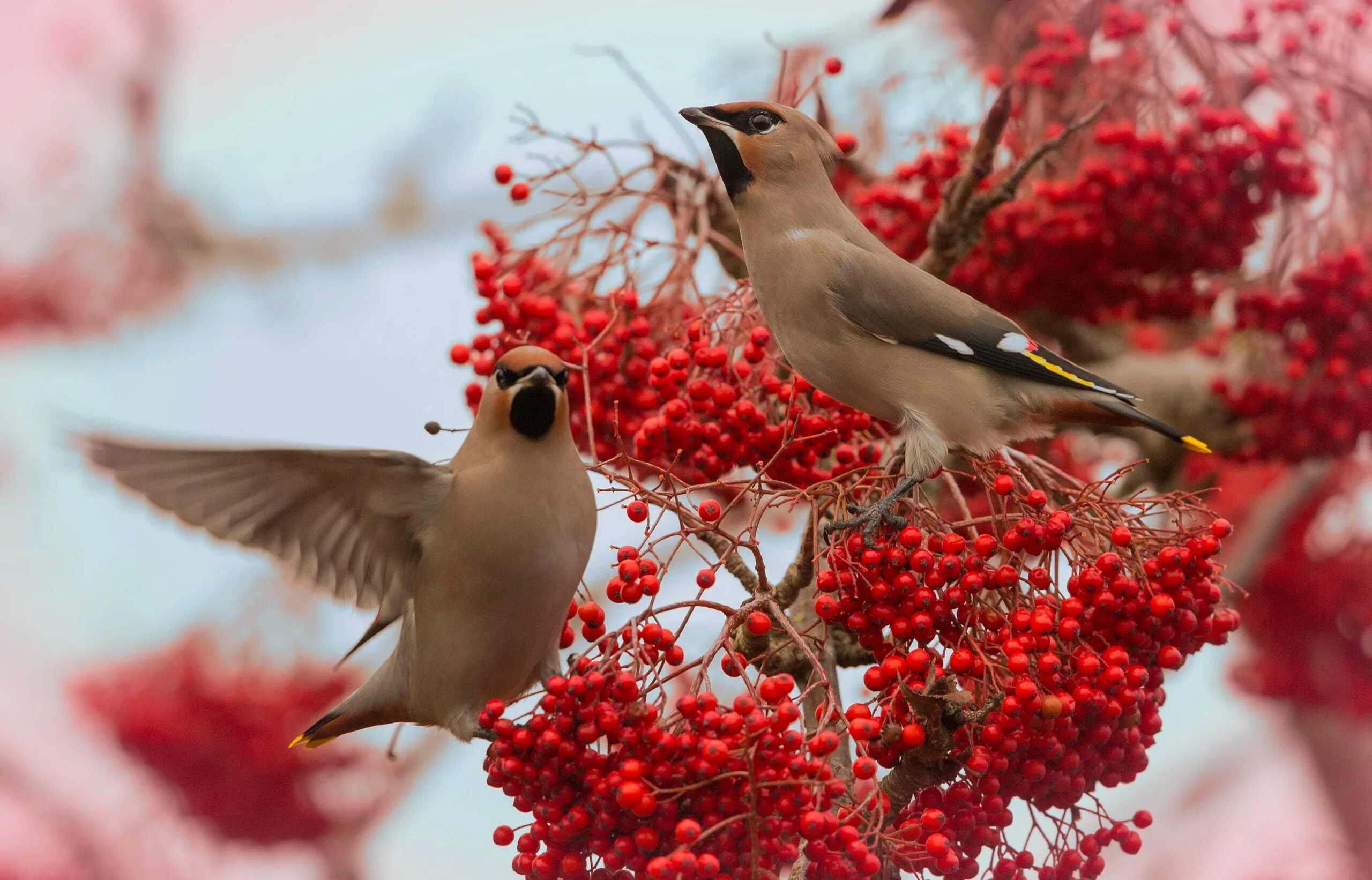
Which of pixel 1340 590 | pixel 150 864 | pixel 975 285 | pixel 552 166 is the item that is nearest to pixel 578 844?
pixel 552 166

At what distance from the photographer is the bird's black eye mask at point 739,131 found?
86.1 inches

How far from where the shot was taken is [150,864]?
3.95m

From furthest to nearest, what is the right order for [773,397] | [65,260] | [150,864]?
[65,260] < [150,864] < [773,397]

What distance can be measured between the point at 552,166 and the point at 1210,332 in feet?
7.02

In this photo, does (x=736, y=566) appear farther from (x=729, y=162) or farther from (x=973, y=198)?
(x=973, y=198)

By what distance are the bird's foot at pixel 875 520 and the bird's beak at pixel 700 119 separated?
0.67m

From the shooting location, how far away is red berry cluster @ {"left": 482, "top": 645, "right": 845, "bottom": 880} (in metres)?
1.61

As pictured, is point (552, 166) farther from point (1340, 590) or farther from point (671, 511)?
point (1340, 590)

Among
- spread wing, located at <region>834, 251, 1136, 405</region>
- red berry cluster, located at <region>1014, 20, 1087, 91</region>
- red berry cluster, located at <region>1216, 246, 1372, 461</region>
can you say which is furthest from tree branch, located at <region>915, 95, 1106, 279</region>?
red berry cluster, located at <region>1216, 246, 1372, 461</region>

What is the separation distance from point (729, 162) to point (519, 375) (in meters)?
0.48

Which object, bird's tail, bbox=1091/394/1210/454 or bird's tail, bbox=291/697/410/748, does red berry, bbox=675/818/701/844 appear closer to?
bird's tail, bbox=291/697/410/748

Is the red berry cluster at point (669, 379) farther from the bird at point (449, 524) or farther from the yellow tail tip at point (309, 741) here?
the yellow tail tip at point (309, 741)

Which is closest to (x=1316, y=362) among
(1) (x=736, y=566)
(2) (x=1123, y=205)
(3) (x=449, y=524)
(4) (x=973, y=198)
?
(2) (x=1123, y=205)

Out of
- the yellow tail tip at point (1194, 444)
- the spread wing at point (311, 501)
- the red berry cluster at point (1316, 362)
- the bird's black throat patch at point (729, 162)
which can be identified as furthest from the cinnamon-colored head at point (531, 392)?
the red berry cluster at point (1316, 362)
